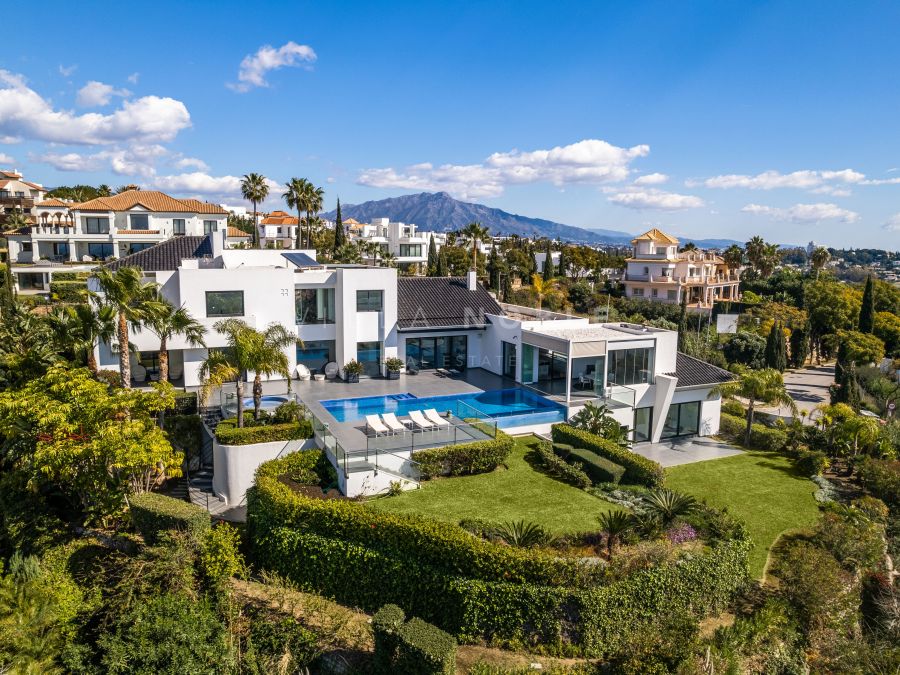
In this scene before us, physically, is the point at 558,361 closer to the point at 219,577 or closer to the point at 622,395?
the point at 622,395

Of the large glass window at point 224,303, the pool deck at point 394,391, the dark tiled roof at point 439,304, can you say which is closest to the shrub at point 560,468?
the pool deck at point 394,391

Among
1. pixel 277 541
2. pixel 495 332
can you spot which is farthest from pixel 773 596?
pixel 495 332

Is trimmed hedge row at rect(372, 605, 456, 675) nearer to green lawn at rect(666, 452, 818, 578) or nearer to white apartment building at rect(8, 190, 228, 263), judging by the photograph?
green lawn at rect(666, 452, 818, 578)

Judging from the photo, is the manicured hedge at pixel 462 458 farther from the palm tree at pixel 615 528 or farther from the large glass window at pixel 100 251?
the large glass window at pixel 100 251

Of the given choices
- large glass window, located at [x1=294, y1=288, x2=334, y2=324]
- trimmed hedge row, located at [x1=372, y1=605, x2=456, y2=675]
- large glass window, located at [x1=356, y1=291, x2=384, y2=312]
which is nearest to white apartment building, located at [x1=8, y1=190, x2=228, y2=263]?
large glass window, located at [x1=294, y1=288, x2=334, y2=324]

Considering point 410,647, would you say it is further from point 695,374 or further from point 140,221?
point 140,221
